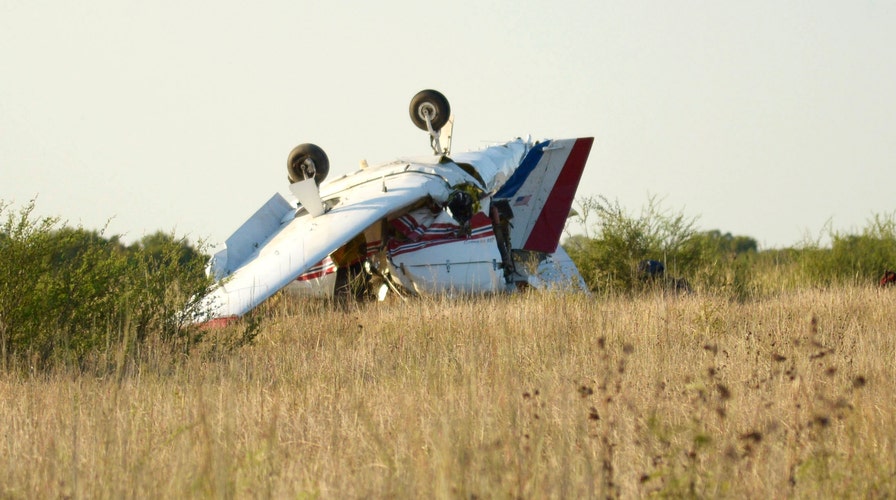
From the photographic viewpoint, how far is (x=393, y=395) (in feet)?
24.8

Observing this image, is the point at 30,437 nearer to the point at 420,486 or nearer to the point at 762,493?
the point at 420,486

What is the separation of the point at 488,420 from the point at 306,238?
11.2 metres

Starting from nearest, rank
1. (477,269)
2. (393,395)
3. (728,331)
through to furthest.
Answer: (393,395)
(728,331)
(477,269)

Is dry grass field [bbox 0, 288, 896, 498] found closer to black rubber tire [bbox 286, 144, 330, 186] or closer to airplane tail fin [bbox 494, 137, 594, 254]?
black rubber tire [bbox 286, 144, 330, 186]

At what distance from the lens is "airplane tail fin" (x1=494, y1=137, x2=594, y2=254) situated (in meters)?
23.1

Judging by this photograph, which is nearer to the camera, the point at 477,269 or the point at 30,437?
the point at 30,437

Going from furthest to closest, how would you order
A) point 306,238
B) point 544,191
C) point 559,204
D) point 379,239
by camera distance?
point 544,191, point 559,204, point 379,239, point 306,238

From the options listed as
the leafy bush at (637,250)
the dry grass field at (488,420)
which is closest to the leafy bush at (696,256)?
the leafy bush at (637,250)

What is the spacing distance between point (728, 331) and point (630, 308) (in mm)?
2343

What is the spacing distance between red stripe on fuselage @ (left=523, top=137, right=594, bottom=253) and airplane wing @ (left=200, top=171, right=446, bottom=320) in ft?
14.9

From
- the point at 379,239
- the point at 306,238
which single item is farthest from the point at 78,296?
the point at 379,239

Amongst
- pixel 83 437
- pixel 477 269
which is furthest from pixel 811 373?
pixel 477 269

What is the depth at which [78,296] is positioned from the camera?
438 inches

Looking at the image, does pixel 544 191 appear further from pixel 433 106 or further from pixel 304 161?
pixel 304 161
